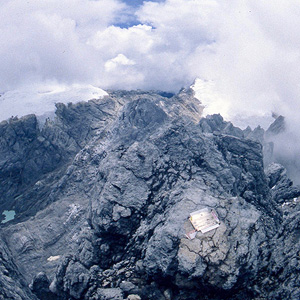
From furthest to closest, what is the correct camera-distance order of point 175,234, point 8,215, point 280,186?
1. point 8,215
2. point 280,186
3. point 175,234

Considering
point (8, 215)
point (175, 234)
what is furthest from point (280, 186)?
point (8, 215)

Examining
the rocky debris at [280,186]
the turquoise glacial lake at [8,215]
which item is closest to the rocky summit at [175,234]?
the rocky debris at [280,186]

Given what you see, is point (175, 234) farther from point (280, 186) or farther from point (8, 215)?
point (8, 215)

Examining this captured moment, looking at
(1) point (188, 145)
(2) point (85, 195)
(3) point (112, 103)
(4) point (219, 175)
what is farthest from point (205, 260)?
(3) point (112, 103)

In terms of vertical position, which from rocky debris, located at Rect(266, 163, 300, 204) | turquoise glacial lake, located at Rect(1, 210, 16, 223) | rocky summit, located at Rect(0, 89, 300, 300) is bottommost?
turquoise glacial lake, located at Rect(1, 210, 16, 223)

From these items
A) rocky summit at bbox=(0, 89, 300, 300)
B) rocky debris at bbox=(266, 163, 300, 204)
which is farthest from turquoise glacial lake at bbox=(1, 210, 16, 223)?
rocky debris at bbox=(266, 163, 300, 204)

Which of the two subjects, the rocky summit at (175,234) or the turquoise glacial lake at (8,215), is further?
the turquoise glacial lake at (8,215)

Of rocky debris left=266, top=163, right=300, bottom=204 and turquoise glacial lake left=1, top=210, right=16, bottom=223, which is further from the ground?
rocky debris left=266, top=163, right=300, bottom=204

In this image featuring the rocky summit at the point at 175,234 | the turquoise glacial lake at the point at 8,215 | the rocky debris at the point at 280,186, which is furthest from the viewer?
the turquoise glacial lake at the point at 8,215

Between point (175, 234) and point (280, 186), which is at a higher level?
point (280, 186)

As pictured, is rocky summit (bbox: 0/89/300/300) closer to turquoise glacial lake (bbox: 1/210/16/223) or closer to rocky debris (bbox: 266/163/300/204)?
rocky debris (bbox: 266/163/300/204)

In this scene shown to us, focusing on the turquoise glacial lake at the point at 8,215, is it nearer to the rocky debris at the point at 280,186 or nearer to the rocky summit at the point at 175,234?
the rocky summit at the point at 175,234
